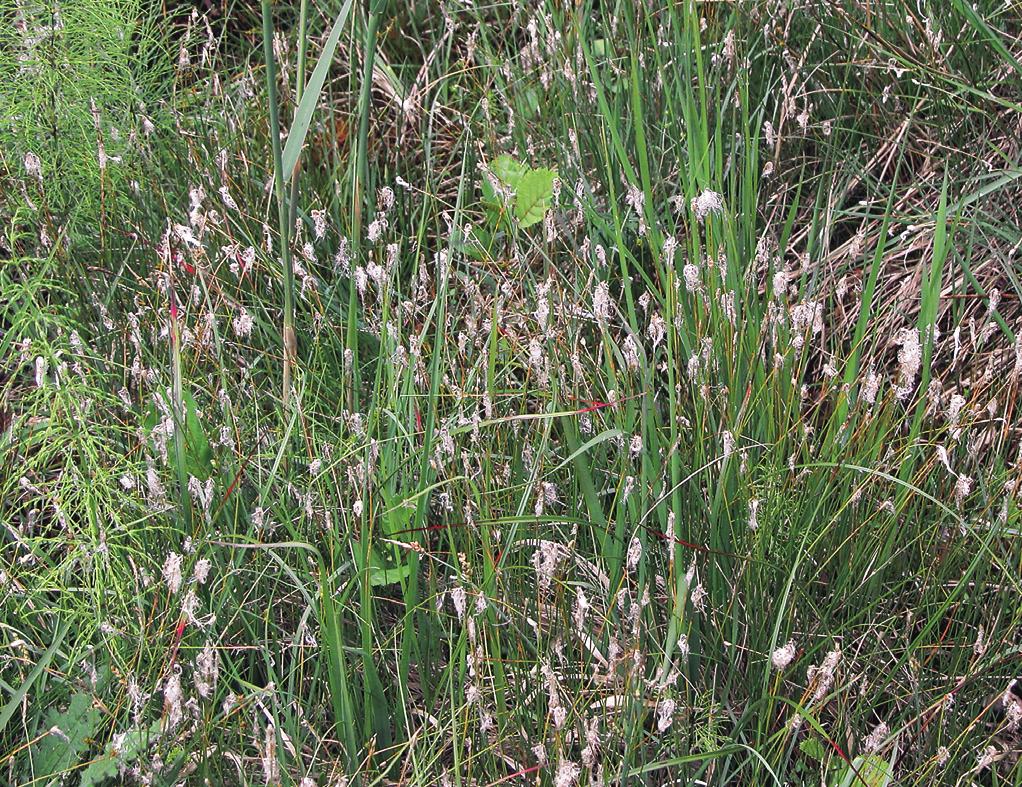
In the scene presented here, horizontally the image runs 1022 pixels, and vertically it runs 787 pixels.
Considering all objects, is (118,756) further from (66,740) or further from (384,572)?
(384,572)

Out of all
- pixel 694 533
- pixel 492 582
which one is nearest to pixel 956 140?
pixel 694 533

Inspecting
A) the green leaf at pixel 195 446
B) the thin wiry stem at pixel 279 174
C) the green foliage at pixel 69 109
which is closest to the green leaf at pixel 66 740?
the green leaf at pixel 195 446

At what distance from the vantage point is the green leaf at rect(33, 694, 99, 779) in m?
1.39

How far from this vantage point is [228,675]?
1.50m

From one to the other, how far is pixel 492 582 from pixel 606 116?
895 mm

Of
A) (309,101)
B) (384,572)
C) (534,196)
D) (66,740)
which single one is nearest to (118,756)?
(66,740)

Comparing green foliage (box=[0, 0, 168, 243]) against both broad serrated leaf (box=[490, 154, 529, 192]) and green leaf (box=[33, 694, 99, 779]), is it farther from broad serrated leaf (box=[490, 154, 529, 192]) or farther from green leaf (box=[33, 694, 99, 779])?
green leaf (box=[33, 694, 99, 779])

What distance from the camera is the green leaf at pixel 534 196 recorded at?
211 centimetres

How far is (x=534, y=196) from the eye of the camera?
213 centimetres

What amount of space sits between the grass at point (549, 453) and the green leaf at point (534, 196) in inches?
0.4

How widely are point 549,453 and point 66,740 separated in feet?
2.47

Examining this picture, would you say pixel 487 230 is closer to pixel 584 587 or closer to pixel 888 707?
pixel 584 587

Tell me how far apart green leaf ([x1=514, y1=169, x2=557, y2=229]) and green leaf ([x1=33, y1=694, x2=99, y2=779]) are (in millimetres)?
1150

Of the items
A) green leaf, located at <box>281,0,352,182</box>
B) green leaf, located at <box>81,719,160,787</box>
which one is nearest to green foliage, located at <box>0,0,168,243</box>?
green leaf, located at <box>281,0,352,182</box>
